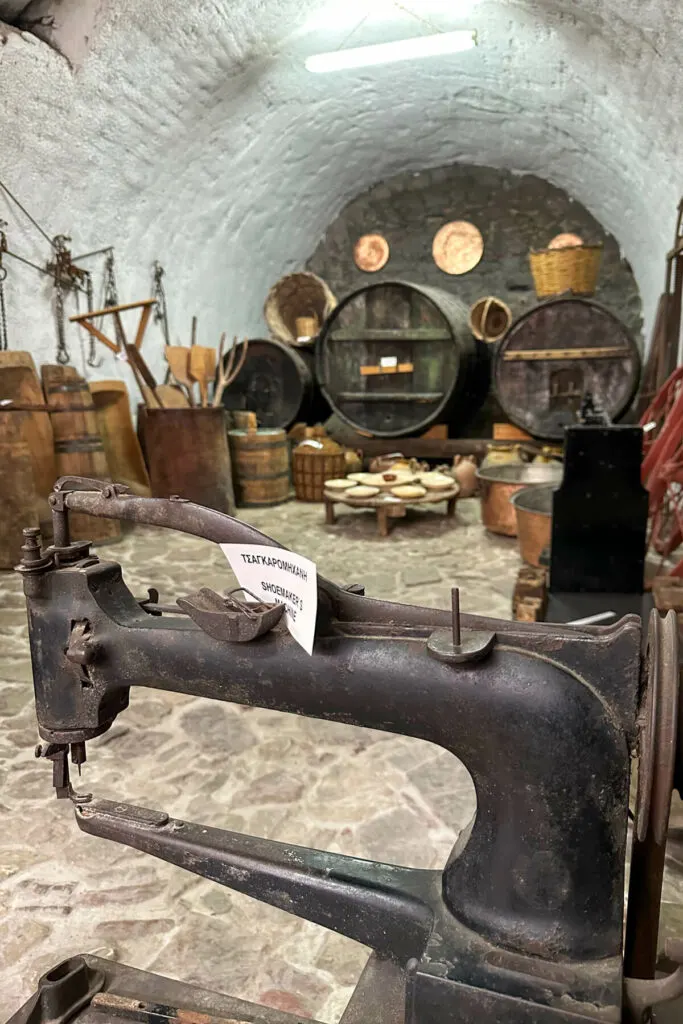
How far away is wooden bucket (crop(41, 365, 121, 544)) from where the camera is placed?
5.11m

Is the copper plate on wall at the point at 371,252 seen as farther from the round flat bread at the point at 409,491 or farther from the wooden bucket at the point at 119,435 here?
the round flat bread at the point at 409,491

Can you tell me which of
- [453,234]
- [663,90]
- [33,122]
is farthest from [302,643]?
[453,234]

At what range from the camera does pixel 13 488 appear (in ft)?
15.2

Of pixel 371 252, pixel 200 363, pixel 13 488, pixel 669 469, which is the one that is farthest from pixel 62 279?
pixel 669 469

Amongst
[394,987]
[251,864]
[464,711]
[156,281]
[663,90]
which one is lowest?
[394,987]

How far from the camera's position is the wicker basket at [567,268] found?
6.23m

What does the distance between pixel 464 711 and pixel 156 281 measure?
6689 millimetres

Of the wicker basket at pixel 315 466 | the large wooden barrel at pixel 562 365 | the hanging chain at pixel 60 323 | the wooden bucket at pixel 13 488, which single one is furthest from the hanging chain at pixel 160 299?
the large wooden barrel at pixel 562 365

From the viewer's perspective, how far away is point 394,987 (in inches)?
37.2

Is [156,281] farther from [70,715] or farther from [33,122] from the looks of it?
[70,715]

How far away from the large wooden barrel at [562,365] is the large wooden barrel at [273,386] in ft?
6.89

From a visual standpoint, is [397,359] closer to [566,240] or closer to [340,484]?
[340,484]

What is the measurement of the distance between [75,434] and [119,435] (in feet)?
2.59

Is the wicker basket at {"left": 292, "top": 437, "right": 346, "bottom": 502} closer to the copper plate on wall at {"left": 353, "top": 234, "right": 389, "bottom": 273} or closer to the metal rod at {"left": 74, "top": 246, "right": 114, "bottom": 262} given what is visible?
the metal rod at {"left": 74, "top": 246, "right": 114, "bottom": 262}
